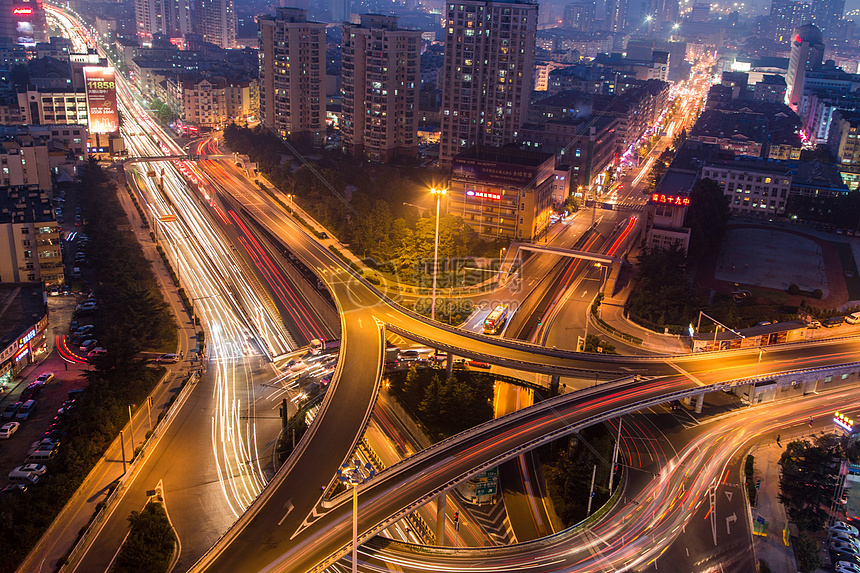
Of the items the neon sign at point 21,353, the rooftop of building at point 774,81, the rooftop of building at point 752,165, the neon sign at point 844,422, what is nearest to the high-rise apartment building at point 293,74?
the rooftop of building at point 752,165

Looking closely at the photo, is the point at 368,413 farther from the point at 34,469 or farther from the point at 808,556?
the point at 808,556

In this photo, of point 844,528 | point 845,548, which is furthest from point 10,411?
point 844,528

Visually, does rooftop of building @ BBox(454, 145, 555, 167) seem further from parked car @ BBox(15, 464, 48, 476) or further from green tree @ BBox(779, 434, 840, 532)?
parked car @ BBox(15, 464, 48, 476)

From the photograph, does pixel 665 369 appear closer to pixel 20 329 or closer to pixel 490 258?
pixel 490 258

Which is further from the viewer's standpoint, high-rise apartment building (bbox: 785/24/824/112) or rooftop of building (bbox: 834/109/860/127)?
high-rise apartment building (bbox: 785/24/824/112)

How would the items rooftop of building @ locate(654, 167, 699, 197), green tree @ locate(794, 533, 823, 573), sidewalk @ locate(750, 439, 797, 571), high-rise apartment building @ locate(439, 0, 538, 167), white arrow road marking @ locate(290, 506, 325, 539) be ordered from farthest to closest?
high-rise apartment building @ locate(439, 0, 538, 167) < rooftop of building @ locate(654, 167, 699, 197) < sidewalk @ locate(750, 439, 797, 571) < green tree @ locate(794, 533, 823, 573) < white arrow road marking @ locate(290, 506, 325, 539)

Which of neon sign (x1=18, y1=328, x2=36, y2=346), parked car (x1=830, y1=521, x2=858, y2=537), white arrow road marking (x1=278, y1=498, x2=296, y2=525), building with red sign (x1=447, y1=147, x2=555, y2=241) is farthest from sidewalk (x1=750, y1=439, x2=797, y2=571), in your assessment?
neon sign (x1=18, y1=328, x2=36, y2=346)

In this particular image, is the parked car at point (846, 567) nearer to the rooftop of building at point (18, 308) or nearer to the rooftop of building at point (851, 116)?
the rooftop of building at point (18, 308)
